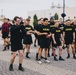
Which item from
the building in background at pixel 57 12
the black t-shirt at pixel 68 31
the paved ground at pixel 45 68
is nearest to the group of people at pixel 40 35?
the black t-shirt at pixel 68 31

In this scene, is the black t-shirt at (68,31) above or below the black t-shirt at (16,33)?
below

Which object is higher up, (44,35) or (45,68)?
(44,35)

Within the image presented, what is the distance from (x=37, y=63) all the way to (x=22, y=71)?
6.88 ft

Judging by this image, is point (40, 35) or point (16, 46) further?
point (40, 35)

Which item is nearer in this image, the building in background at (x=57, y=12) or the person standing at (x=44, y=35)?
the person standing at (x=44, y=35)

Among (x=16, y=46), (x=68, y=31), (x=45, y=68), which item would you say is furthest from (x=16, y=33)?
(x=68, y=31)

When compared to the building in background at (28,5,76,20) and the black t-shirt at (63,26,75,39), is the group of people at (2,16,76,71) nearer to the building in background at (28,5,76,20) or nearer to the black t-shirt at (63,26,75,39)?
the black t-shirt at (63,26,75,39)

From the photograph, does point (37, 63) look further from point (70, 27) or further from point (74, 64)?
point (70, 27)

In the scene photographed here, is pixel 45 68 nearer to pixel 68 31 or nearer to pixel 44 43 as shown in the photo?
pixel 44 43

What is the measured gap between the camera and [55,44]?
46.8 feet

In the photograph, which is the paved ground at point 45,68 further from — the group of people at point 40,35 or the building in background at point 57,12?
the building in background at point 57,12

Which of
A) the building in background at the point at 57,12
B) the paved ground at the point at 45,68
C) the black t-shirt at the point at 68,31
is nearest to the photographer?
the paved ground at the point at 45,68

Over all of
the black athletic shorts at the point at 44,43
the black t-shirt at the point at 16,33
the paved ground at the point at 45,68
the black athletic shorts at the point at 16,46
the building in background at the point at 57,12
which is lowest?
the building in background at the point at 57,12

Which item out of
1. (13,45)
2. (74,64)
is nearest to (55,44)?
(74,64)
